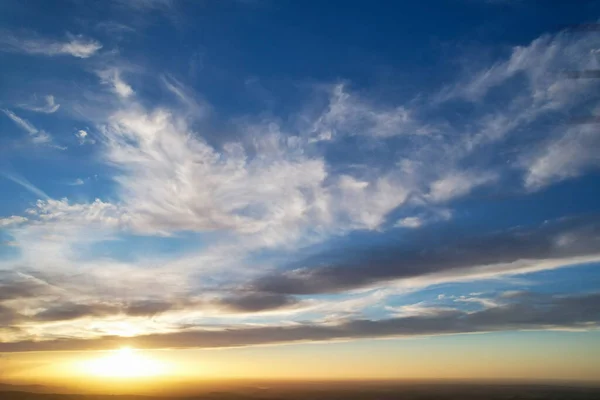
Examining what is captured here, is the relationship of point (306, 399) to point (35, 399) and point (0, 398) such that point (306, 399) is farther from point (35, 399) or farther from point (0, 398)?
point (0, 398)

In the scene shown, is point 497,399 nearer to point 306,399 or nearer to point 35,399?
point 306,399

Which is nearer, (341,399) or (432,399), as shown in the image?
(432,399)

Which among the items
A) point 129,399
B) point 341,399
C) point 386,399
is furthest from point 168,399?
point 386,399

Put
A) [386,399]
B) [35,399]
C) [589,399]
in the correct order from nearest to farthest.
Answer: [589,399] < [35,399] < [386,399]

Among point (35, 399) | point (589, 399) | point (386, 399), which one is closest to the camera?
point (589, 399)

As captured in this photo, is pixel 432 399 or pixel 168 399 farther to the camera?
pixel 168 399

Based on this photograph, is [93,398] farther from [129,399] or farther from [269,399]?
[269,399]

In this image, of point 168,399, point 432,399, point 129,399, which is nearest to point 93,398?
point 129,399
